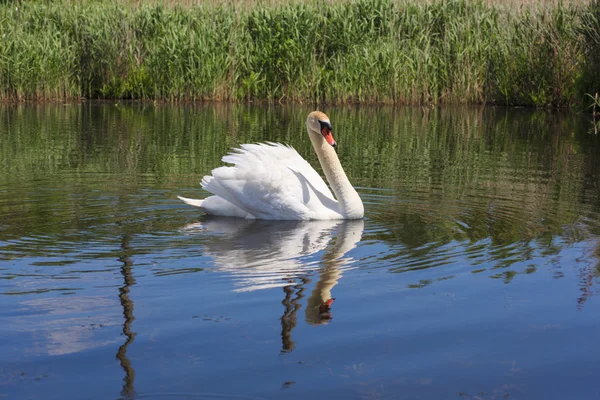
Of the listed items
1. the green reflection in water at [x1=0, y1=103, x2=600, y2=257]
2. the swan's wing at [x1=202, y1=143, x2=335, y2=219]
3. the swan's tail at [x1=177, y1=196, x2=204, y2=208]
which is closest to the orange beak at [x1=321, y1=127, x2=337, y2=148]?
the swan's wing at [x1=202, y1=143, x2=335, y2=219]

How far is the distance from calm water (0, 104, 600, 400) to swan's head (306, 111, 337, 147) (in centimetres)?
81

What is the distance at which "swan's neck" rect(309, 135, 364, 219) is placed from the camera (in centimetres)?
775

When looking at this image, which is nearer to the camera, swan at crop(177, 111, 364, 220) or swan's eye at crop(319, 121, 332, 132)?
swan at crop(177, 111, 364, 220)

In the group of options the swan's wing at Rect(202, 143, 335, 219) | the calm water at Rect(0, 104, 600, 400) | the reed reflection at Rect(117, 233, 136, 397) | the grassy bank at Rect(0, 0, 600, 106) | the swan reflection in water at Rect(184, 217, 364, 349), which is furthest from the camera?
the grassy bank at Rect(0, 0, 600, 106)

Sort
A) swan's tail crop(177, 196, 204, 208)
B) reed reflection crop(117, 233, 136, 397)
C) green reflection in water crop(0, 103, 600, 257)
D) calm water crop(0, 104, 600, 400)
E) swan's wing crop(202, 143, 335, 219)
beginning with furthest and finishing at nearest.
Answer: swan's tail crop(177, 196, 204, 208)
swan's wing crop(202, 143, 335, 219)
green reflection in water crop(0, 103, 600, 257)
calm water crop(0, 104, 600, 400)
reed reflection crop(117, 233, 136, 397)

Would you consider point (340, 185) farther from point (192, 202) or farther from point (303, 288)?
→ point (303, 288)

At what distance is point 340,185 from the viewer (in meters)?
7.89

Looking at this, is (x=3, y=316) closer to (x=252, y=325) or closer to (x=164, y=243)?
(x=252, y=325)

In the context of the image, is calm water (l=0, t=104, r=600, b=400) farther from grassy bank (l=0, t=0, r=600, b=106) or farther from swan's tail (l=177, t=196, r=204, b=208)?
grassy bank (l=0, t=0, r=600, b=106)

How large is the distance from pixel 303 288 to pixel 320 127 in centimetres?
316

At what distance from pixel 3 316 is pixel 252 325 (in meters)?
1.26

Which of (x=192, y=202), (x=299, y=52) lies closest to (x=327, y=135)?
(x=192, y=202)

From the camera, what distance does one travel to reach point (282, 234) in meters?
7.20

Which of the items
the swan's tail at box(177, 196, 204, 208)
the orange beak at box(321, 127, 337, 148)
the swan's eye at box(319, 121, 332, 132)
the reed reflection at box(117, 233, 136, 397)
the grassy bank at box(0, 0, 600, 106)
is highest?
the grassy bank at box(0, 0, 600, 106)
